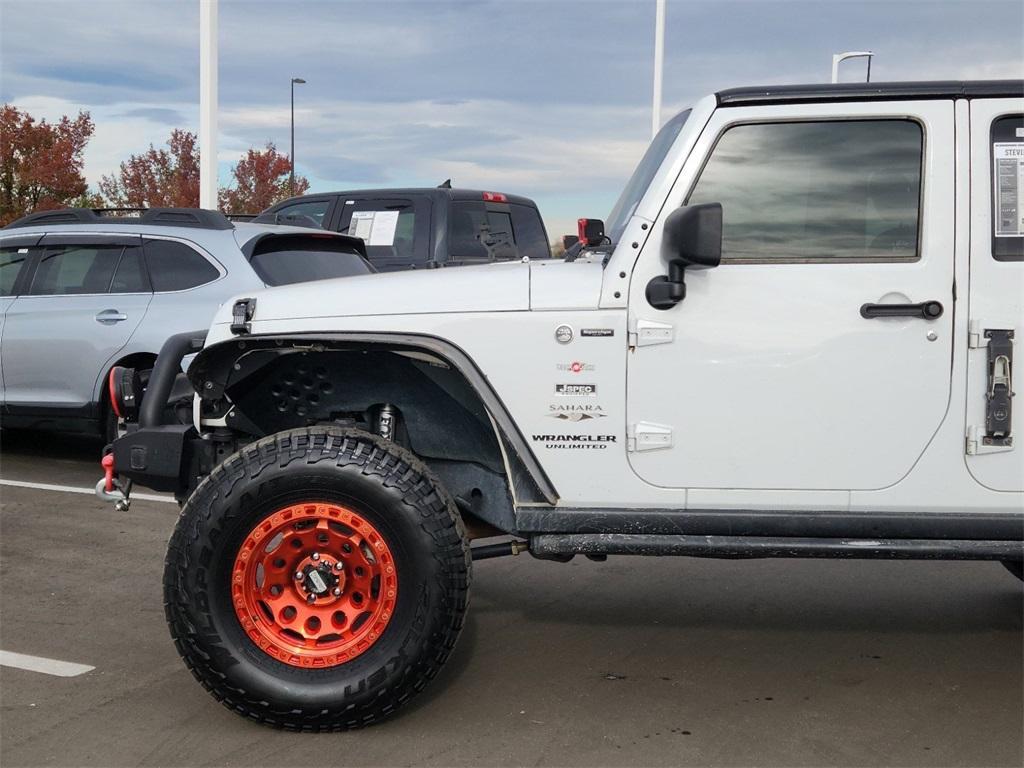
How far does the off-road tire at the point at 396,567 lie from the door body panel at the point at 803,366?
2.52 ft

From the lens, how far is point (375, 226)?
10938mm

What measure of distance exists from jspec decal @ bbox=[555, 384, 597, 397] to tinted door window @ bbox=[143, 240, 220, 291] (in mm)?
4316

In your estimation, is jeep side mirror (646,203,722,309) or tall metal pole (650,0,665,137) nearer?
jeep side mirror (646,203,722,309)

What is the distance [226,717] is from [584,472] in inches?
60.4

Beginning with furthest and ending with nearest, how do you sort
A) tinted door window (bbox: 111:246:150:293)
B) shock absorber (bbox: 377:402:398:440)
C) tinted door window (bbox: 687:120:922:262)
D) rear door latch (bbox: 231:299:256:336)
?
1. tinted door window (bbox: 111:246:150:293)
2. shock absorber (bbox: 377:402:398:440)
3. rear door latch (bbox: 231:299:256:336)
4. tinted door window (bbox: 687:120:922:262)

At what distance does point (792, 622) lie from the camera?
488 cm

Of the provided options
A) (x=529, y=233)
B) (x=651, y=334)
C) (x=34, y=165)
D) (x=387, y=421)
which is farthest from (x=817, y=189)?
(x=34, y=165)

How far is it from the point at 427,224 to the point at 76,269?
145 inches

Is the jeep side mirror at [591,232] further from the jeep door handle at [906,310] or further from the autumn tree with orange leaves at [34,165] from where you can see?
the autumn tree with orange leaves at [34,165]

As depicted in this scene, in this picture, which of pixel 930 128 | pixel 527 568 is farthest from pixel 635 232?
pixel 527 568

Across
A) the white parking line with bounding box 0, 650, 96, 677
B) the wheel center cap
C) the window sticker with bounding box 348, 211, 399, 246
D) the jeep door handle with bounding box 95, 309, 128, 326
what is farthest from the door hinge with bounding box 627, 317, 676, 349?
the window sticker with bounding box 348, 211, 399, 246

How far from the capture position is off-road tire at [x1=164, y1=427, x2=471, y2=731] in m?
3.61

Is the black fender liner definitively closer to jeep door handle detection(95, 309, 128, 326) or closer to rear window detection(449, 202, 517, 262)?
jeep door handle detection(95, 309, 128, 326)

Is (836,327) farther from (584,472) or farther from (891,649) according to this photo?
(891,649)
